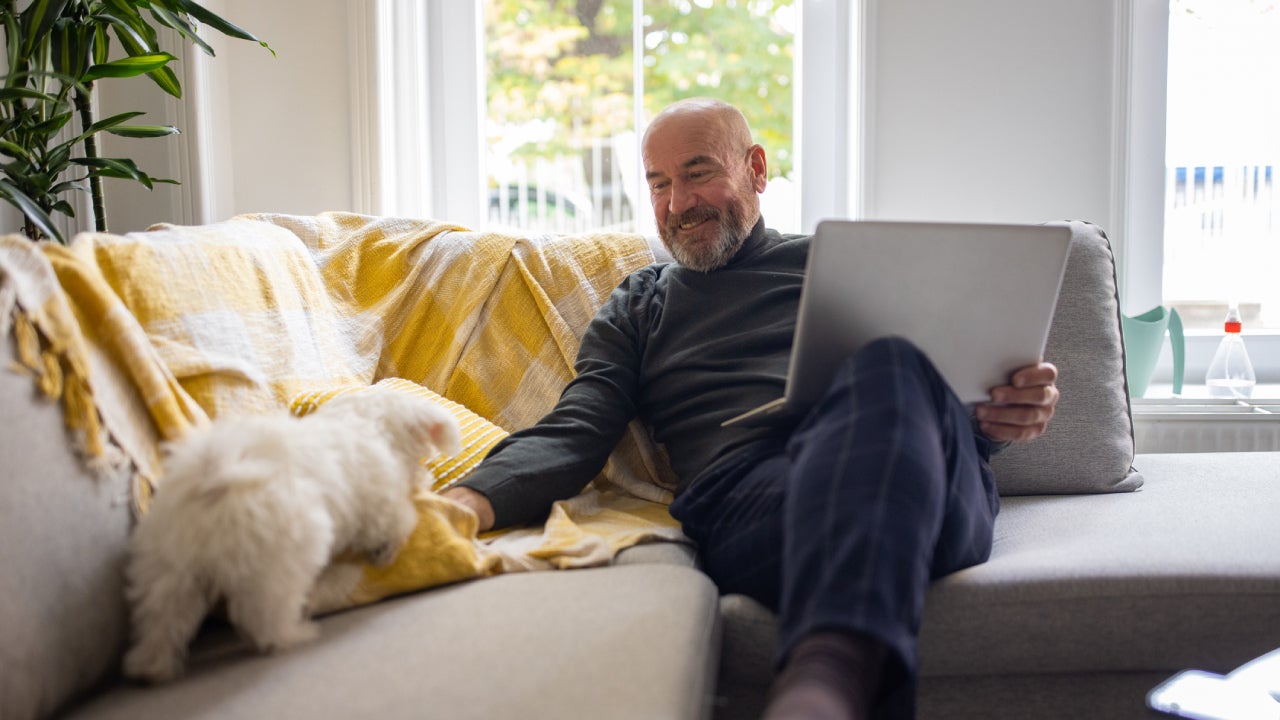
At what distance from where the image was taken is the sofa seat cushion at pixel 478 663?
882mm

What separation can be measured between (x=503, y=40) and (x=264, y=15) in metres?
0.62

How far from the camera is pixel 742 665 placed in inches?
49.0

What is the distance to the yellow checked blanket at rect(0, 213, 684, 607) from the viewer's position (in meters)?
1.12

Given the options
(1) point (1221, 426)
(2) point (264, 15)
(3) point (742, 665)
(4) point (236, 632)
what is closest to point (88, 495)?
(4) point (236, 632)

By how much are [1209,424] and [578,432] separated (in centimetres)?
168

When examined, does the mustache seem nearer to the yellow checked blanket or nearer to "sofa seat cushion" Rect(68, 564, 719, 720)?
the yellow checked blanket

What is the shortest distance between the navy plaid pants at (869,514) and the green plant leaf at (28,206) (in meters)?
1.26

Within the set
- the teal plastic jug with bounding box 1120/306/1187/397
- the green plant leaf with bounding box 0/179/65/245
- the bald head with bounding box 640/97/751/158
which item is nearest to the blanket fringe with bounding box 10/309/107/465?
the green plant leaf with bounding box 0/179/65/245

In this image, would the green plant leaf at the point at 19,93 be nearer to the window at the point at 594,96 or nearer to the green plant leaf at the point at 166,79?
the green plant leaf at the point at 166,79

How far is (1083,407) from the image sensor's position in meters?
1.74

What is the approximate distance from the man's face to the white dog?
896 mm

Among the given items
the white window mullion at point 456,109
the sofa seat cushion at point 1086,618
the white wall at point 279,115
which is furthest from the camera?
the white window mullion at point 456,109

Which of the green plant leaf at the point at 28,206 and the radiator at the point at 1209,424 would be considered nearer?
the green plant leaf at the point at 28,206

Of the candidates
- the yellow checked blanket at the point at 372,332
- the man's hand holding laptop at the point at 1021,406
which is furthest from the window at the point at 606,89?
the man's hand holding laptop at the point at 1021,406
